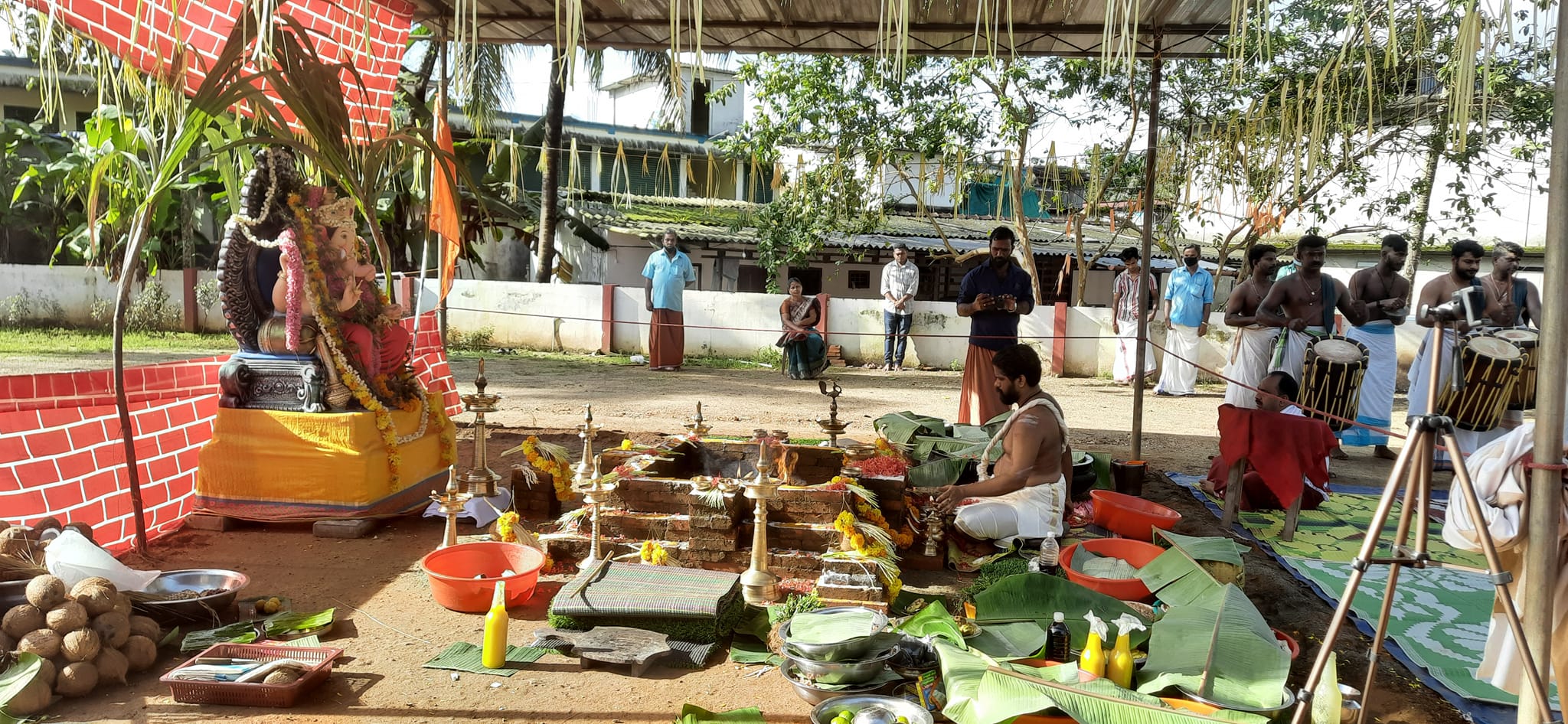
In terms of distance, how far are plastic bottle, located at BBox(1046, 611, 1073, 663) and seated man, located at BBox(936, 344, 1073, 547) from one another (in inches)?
53.1

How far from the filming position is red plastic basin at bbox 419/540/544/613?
427 cm

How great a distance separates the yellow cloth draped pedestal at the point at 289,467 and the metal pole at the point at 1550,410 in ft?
17.3

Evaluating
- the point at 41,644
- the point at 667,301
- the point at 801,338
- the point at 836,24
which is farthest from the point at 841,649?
the point at 667,301

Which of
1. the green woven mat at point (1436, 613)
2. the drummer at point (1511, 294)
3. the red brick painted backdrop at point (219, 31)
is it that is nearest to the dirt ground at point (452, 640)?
the green woven mat at point (1436, 613)

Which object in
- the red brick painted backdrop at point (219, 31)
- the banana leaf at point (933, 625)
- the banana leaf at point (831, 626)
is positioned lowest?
the banana leaf at point (933, 625)

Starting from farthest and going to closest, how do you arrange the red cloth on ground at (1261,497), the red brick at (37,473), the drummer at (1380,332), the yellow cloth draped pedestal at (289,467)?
the drummer at (1380,332) < the red cloth on ground at (1261,497) < the yellow cloth draped pedestal at (289,467) < the red brick at (37,473)

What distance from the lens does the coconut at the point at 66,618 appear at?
11.0 feet

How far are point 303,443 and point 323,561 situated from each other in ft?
2.64

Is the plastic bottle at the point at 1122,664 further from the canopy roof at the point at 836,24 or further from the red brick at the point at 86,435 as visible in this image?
the red brick at the point at 86,435

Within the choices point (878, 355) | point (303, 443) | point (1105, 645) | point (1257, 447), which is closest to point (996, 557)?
point (1105, 645)

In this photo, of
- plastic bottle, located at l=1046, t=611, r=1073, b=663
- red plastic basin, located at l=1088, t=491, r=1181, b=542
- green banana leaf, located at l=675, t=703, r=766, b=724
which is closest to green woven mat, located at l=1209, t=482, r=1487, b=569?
red plastic basin, located at l=1088, t=491, r=1181, b=542

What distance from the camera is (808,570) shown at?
4.58 m

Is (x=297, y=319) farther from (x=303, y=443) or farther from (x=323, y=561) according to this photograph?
(x=323, y=561)

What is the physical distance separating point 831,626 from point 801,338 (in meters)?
9.44
